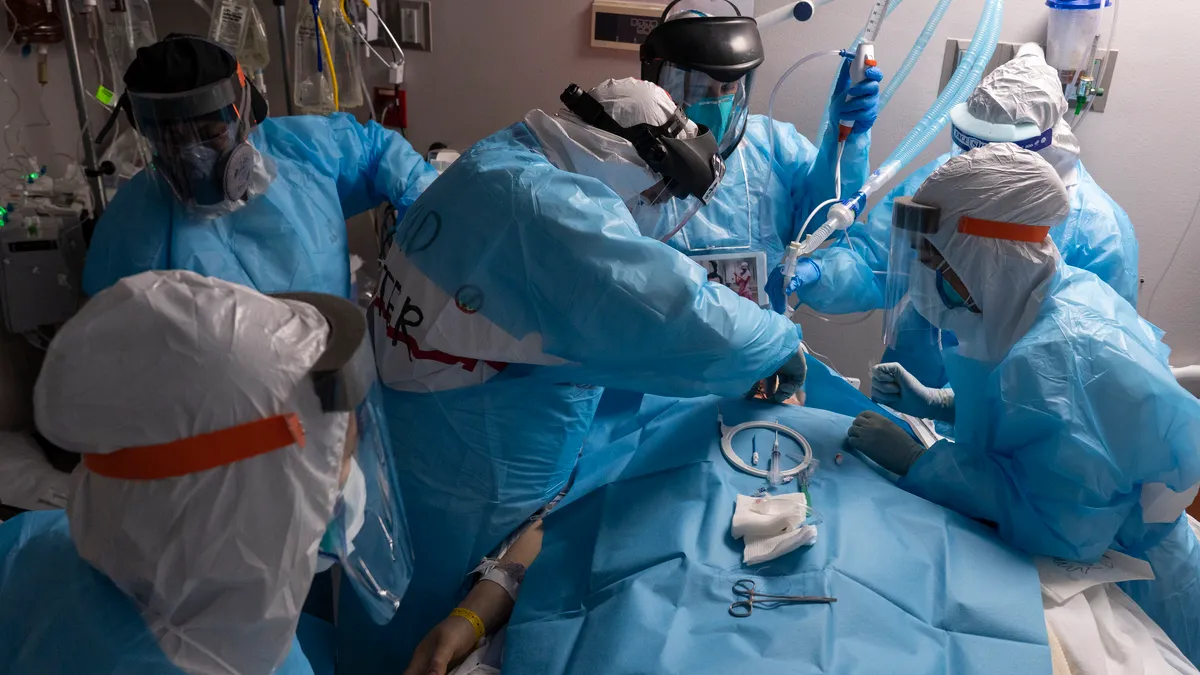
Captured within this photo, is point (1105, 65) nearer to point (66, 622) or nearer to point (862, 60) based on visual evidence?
point (862, 60)

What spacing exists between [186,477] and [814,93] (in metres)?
2.49

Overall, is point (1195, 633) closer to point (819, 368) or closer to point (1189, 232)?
point (819, 368)

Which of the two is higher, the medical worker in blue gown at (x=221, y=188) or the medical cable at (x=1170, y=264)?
the medical worker in blue gown at (x=221, y=188)

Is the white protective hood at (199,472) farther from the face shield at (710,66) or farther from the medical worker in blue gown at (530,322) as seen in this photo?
the face shield at (710,66)

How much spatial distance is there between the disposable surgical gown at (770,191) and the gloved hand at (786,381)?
17.4 inches

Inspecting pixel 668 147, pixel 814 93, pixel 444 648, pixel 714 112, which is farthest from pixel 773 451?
pixel 814 93

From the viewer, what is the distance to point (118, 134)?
9.66ft

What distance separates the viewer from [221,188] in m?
2.02

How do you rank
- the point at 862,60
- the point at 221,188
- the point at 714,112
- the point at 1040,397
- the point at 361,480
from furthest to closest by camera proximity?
the point at 862,60 < the point at 714,112 < the point at 221,188 < the point at 1040,397 < the point at 361,480

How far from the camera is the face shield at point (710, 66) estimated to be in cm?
205

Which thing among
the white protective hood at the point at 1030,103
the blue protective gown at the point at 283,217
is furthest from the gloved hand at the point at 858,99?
the blue protective gown at the point at 283,217

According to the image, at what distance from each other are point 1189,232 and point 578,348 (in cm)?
236

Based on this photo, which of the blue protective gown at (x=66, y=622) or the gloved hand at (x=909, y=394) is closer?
the blue protective gown at (x=66, y=622)

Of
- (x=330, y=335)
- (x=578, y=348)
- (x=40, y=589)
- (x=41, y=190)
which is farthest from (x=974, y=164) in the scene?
(x=41, y=190)
